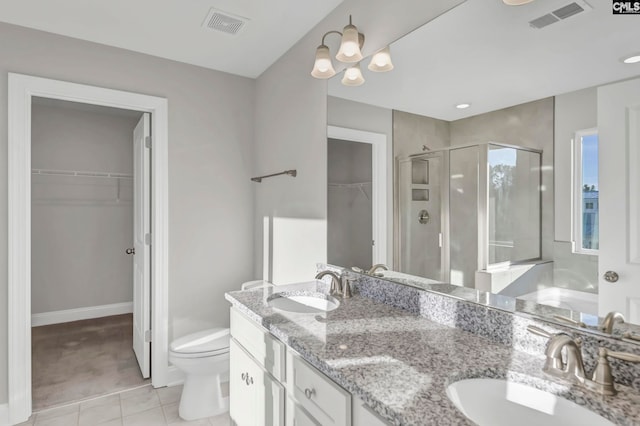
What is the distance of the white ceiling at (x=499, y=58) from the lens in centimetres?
100

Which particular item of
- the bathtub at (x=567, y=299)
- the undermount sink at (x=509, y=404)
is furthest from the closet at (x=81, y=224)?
the bathtub at (x=567, y=299)

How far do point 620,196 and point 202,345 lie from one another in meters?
2.29

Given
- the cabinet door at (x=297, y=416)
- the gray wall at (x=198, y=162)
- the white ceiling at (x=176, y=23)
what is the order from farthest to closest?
the gray wall at (x=198, y=162)
the white ceiling at (x=176, y=23)
the cabinet door at (x=297, y=416)

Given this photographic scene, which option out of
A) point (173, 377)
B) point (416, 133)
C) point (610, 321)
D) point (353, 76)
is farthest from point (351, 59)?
point (173, 377)

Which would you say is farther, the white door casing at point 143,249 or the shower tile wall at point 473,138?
the white door casing at point 143,249

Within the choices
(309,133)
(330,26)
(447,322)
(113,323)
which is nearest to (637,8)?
(447,322)

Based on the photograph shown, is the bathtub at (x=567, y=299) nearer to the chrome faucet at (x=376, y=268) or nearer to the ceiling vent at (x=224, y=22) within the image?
the chrome faucet at (x=376, y=268)

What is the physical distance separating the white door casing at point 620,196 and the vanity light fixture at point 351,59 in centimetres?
95

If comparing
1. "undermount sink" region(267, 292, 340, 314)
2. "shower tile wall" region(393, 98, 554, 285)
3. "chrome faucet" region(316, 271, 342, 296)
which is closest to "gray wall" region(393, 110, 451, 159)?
"shower tile wall" region(393, 98, 554, 285)

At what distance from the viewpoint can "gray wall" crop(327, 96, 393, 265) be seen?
1.70m

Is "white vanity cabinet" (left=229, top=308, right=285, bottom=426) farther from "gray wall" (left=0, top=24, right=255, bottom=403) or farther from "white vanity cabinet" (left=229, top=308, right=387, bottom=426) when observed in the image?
"gray wall" (left=0, top=24, right=255, bottom=403)

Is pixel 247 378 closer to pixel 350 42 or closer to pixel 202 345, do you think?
pixel 202 345

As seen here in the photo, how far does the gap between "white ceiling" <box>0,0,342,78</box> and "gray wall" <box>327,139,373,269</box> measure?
31.1 inches

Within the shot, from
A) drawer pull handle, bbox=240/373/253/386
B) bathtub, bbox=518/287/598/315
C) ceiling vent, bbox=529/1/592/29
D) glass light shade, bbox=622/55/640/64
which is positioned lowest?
drawer pull handle, bbox=240/373/253/386
